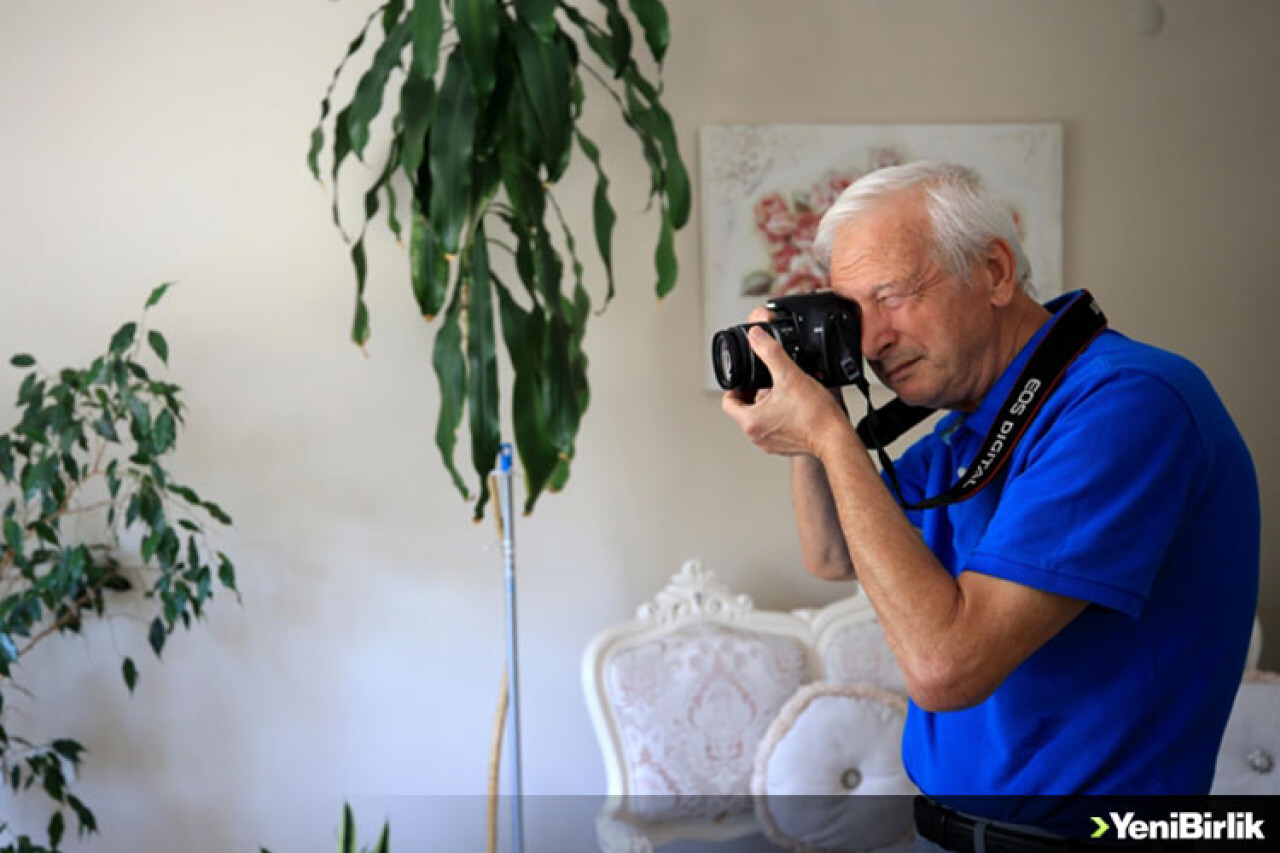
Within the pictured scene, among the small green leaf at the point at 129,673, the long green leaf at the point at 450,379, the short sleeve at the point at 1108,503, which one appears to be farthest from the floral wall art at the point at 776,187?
the short sleeve at the point at 1108,503

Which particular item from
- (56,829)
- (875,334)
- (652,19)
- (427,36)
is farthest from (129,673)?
(875,334)

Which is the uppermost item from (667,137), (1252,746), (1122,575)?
(667,137)

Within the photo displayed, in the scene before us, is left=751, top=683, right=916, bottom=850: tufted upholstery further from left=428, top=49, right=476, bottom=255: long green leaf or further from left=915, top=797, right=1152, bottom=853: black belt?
left=915, top=797, right=1152, bottom=853: black belt

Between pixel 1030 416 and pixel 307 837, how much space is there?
216cm

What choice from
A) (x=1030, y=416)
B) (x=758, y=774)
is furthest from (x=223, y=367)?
(x=1030, y=416)

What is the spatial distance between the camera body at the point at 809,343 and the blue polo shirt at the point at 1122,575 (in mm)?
163

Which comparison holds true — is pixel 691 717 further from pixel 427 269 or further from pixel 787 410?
pixel 787 410

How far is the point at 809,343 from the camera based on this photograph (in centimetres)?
117

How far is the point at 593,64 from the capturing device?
275 centimetres

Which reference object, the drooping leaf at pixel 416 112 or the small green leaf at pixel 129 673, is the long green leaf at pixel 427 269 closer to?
the drooping leaf at pixel 416 112

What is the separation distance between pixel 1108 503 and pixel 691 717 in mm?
1681

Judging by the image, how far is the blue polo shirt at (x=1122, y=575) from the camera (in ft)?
3.22

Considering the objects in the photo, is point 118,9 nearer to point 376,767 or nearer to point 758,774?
point 376,767

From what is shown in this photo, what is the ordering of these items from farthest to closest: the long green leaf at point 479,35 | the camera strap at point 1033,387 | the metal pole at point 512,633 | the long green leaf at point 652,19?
1. the metal pole at point 512,633
2. the long green leaf at point 652,19
3. the long green leaf at point 479,35
4. the camera strap at point 1033,387
